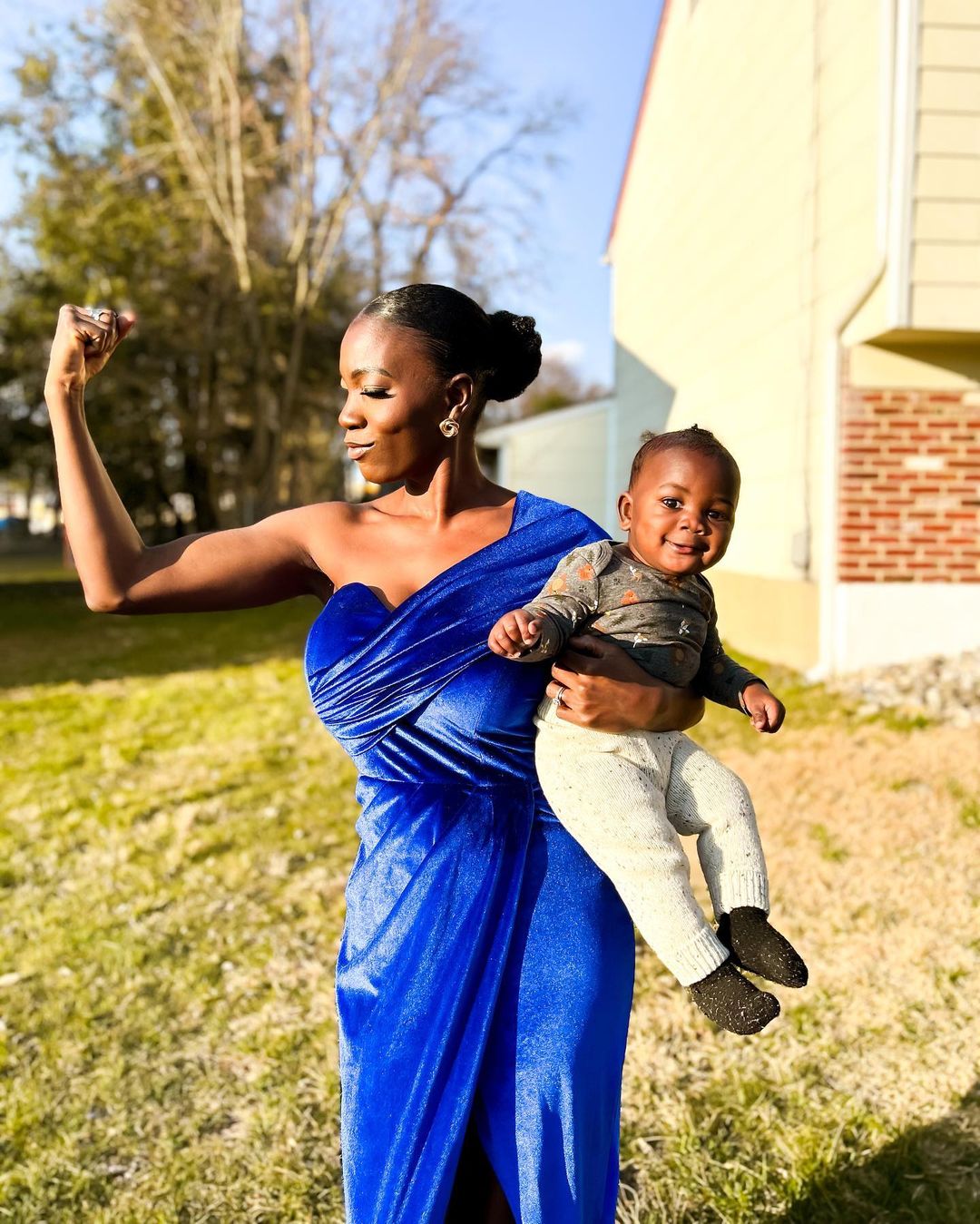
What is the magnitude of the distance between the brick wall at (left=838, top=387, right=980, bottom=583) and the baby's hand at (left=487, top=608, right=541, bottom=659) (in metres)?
7.05

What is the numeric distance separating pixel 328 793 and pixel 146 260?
14.9m

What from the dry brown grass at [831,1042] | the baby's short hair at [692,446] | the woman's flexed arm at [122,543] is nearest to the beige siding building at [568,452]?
the dry brown grass at [831,1042]

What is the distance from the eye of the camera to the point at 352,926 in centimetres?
188

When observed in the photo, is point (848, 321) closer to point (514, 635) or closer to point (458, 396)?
point (458, 396)

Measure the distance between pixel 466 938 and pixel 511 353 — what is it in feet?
3.26

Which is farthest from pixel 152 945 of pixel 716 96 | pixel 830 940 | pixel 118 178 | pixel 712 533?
pixel 118 178

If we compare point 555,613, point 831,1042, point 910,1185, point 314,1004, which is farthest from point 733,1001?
point 314,1004

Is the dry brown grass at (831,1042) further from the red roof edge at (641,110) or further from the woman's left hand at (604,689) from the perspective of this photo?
the red roof edge at (641,110)

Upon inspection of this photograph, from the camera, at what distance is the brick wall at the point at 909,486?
802 cm

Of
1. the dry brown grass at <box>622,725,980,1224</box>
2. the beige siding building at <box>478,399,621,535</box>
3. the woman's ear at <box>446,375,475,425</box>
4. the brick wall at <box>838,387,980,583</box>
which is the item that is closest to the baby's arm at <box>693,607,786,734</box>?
the woman's ear at <box>446,375,475,425</box>

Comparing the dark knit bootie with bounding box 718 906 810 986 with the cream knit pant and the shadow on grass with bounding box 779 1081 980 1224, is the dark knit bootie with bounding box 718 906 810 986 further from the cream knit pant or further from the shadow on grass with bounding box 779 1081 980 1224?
the shadow on grass with bounding box 779 1081 980 1224

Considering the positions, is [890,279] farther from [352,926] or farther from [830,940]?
[352,926]

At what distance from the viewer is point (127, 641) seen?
1332 centimetres

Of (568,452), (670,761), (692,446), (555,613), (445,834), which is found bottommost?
(568,452)
